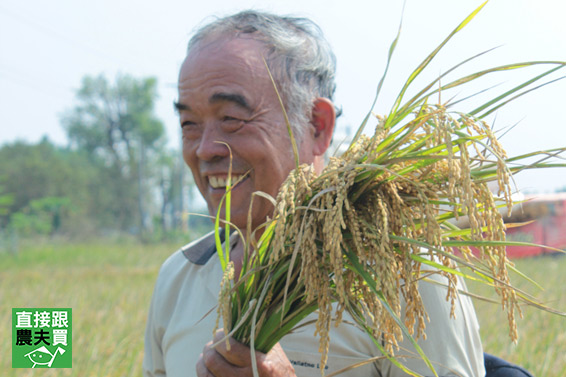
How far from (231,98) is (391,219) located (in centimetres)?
84

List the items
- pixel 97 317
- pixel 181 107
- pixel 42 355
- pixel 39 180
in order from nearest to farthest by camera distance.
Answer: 1. pixel 181 107
2. pixel 42 355
3. pixel 97 317
4. pixel 39 180

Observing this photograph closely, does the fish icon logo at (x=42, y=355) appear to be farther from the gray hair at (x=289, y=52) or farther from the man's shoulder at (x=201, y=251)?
the gray hair at (x=289, y=52)

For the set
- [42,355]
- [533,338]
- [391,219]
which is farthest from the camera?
[533,338]

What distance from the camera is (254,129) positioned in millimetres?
1846

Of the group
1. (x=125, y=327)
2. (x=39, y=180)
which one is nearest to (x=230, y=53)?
(x=125, y=327)

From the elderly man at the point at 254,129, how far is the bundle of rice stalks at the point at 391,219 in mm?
424

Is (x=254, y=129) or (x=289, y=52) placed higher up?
(x=289, y=52)

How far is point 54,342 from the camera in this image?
162 inches

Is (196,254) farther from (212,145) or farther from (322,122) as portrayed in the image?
(322,122)

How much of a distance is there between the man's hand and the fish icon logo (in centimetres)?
303

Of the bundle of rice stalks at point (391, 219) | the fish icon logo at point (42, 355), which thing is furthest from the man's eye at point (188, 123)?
the fish icon logo at point (42, 355)

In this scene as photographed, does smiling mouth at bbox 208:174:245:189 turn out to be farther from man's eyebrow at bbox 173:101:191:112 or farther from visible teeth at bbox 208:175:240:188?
man's eyebrow at bbox 173:101:191:112

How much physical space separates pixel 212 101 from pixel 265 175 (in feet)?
0.91

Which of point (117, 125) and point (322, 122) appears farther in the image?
point (117, 125)
